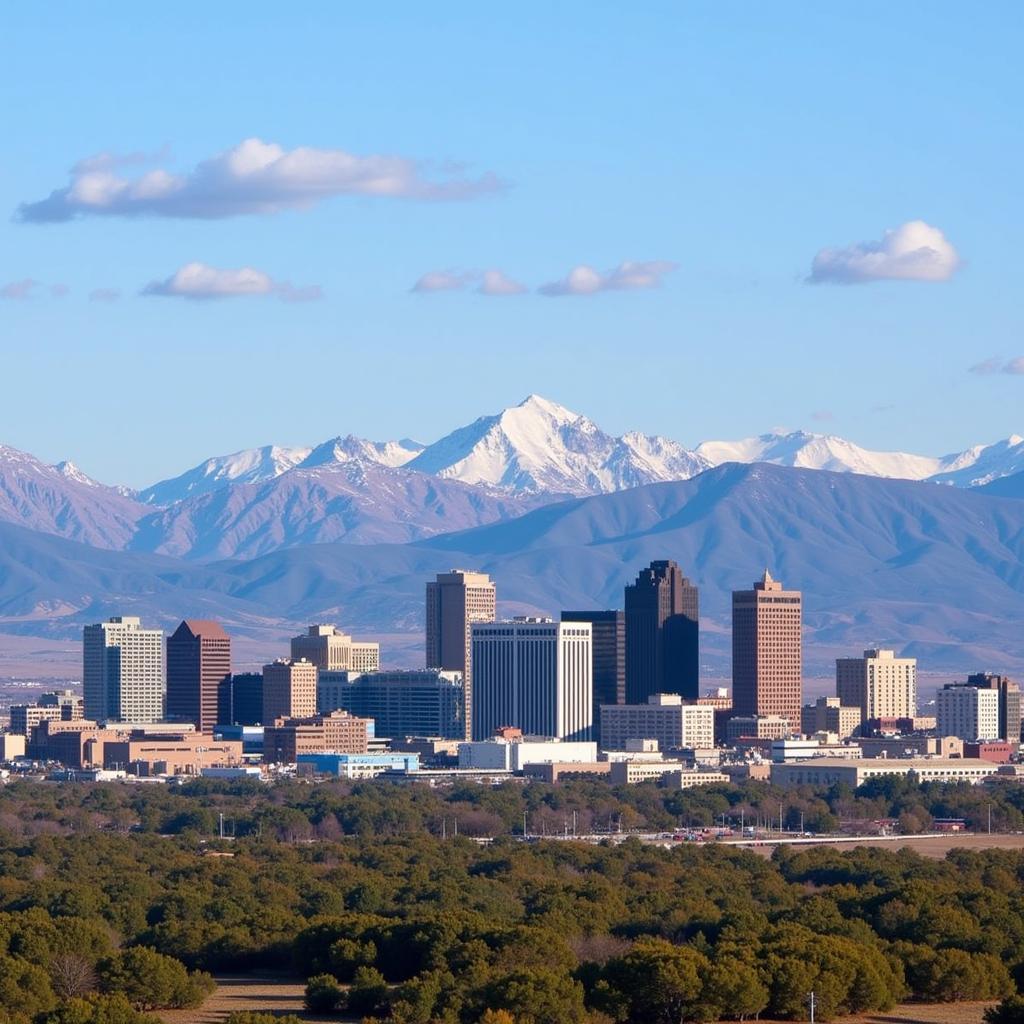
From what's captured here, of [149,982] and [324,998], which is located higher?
[149,982]

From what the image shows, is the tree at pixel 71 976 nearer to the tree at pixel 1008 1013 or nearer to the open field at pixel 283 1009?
the open field at pixel 283 1009

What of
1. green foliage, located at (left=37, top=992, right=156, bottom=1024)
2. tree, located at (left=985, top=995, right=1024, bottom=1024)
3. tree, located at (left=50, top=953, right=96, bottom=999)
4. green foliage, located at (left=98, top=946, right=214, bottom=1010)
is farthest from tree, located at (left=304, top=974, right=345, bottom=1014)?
tree, located at (left=985, top=995, right=1024, bottom=1024)

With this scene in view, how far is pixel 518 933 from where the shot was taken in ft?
351

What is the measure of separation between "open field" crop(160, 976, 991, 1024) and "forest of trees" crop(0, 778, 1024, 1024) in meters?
0.71

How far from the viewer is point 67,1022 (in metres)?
87.4

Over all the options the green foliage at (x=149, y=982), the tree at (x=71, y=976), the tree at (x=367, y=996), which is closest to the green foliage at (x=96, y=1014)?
the tree at (x=71, y=976)

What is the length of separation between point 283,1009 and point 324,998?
2.15m

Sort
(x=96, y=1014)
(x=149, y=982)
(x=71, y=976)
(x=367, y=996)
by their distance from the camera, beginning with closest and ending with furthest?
(x=96, y=1014)
(x=367, y=996)
(x=149, y=982)
(x=71, y=976)

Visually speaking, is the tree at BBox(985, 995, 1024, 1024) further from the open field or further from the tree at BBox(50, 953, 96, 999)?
the tree at BBox(50, 953, 96, 999)

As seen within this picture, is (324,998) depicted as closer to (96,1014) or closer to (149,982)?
(149,982)

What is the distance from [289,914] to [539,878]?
23.1 meters

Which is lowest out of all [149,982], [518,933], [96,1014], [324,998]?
[324,998]

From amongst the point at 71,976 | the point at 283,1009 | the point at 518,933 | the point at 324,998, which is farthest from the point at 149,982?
the point at 518,933

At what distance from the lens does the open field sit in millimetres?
98750
